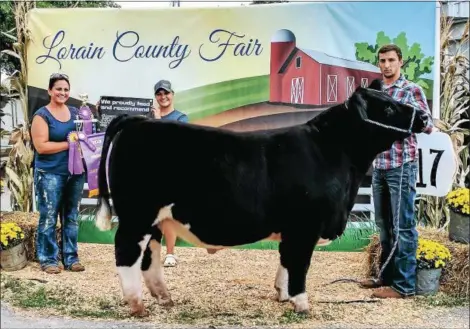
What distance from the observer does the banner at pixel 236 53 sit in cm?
571

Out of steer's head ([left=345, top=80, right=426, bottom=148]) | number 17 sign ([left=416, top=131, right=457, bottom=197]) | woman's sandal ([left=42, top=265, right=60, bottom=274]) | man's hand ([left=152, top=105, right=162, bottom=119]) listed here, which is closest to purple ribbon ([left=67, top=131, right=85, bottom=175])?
man's hand ([left=152, top=105, right=162, bottom=119])

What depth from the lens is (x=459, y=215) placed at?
471 centimetres

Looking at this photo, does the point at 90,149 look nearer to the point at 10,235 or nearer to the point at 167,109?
the point at 167,109

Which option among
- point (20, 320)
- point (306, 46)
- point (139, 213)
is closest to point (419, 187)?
point (306, 46)

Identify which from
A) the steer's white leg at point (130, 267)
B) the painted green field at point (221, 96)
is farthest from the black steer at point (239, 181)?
the painted green field at point (221, 96)

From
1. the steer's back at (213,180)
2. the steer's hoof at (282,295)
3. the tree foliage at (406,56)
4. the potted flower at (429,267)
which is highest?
the tree foliage at (406,56)

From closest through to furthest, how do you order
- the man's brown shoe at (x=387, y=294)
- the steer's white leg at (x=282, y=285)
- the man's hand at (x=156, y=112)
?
the steer's white leg at (x=282, y=285) → the man's brown shoe at (x=387, y=294) → the man's hand at (x=156, y=112)

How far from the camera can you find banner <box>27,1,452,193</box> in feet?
18.7

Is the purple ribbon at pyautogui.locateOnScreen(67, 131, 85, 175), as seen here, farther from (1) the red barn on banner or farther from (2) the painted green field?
(1) the red barn on banner

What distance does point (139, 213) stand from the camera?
139 inches

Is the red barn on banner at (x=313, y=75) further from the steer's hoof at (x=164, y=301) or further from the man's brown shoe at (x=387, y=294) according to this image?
the steer's hoof at (x=164, y=301)

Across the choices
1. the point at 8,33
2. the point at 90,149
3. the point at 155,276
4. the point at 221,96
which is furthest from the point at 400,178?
the point at 8,33

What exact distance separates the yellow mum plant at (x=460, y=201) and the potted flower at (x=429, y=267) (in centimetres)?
40

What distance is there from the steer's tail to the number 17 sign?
98.4 inches
